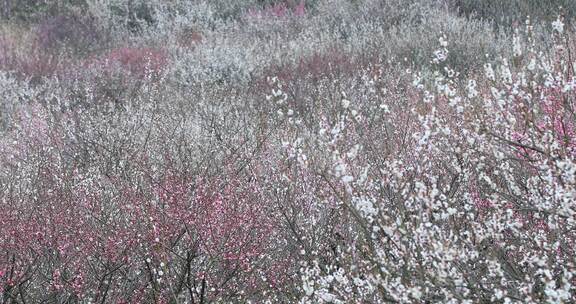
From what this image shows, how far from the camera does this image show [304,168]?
4660 mm

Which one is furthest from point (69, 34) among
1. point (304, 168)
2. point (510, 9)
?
point (304, 168)

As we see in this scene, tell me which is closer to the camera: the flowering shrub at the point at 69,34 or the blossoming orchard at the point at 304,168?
the blossoming orchard at the point at 304,168

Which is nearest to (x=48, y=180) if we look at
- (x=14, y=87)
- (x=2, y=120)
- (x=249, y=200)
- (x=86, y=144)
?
(x=86, y=144)

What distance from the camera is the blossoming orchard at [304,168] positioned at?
293cm

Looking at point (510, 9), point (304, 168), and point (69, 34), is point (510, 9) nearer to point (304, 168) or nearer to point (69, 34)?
point (304, 168)

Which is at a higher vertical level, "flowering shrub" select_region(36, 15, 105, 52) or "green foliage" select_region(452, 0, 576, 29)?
"flowering shrub" select_region(36, 15, 105, 52)

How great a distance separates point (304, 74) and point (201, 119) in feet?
7.66

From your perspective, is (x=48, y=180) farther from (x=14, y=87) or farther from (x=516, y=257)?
(x=14, y=87)

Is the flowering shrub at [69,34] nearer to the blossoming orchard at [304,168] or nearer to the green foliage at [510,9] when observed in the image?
the blossoming orchard at [304,168]

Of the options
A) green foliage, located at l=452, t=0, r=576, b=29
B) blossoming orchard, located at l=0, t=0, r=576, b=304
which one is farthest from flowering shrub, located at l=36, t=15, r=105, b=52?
green foliage, located at l=452, t=0, r=576, b=29

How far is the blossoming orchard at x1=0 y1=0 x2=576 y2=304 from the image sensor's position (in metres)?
2.93

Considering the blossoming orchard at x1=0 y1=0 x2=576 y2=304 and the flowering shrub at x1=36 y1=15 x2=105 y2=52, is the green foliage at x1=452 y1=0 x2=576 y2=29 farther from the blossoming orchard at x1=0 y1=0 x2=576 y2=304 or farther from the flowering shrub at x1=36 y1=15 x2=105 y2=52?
the flowering shrub at x1=36 y1=15 x2=105 y2=52

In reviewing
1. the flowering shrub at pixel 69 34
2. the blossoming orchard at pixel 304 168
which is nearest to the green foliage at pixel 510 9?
the blossoming orchard at pixel 304 168

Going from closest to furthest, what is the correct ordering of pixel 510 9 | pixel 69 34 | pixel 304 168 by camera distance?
pixel 304 168
pixel 510 9
pixel 69 34
